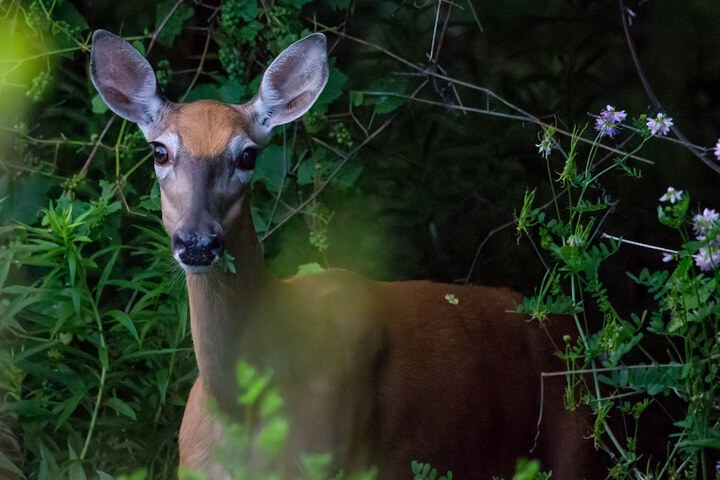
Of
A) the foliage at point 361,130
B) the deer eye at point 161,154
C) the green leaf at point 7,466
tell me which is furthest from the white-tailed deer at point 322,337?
the green leaf at point 7,466

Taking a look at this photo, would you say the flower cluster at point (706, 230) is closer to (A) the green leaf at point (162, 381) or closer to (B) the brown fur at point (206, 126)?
(B) the brown fur at point (206, 126)

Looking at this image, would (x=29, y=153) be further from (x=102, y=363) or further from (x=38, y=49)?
(x=102, y=363)

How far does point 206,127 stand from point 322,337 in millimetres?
801

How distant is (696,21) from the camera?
5.59m

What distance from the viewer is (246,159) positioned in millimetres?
4047

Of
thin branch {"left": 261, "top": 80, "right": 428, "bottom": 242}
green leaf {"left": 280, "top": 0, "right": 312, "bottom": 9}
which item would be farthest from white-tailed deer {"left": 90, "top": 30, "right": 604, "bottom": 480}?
green leaf {"left": 280, "top": 0, "right": 312, "bottom": 9}

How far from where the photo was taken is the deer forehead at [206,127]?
13.0ft

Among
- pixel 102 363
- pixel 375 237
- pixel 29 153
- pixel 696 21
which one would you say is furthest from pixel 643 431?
pixel 29 153

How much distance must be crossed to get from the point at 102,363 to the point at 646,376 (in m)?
1.93

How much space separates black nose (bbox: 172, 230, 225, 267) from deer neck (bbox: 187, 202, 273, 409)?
21 centimetres

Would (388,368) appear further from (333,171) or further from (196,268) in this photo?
(333,171)

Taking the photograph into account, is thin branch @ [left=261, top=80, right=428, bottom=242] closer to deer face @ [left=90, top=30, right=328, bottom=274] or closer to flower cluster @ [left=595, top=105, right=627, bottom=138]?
deer face @ [left=90, top=30, right=328, bottom=274]

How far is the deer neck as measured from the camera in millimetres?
3914

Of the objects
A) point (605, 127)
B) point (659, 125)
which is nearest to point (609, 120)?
point (605, 127)
